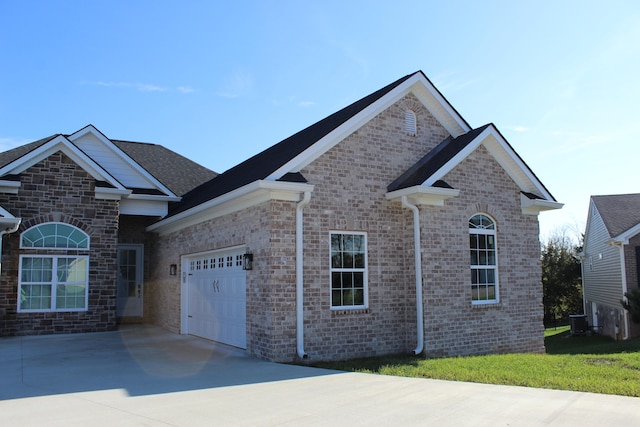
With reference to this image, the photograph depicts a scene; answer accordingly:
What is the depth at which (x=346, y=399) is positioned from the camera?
289 inches

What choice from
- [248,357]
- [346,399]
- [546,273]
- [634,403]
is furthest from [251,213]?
[546,273]

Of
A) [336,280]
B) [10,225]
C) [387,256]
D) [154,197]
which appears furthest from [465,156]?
[10,225]

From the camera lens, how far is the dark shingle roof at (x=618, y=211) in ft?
76.9

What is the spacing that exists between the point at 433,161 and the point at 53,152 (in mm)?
10831

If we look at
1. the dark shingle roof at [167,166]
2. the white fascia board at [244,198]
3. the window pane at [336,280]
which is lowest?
the window pane at [336,280]

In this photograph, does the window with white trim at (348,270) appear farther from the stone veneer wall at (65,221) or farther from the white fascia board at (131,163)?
the white fascia board at (131,163)

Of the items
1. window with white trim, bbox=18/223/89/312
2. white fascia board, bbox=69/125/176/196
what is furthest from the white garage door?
white fascia board, bbox=69/125/176/196

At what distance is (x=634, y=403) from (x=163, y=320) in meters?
14.6

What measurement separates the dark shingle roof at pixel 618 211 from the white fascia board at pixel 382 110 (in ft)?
42.3

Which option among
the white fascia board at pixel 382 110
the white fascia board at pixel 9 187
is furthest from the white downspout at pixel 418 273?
the white fascia board at pixel 9 187

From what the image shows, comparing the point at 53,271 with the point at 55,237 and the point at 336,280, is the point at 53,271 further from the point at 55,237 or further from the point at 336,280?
the point at 336,280

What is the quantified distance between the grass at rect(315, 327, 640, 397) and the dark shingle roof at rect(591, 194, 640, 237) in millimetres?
12466

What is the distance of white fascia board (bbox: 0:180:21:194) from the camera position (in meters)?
15.4

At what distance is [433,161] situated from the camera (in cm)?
1318
